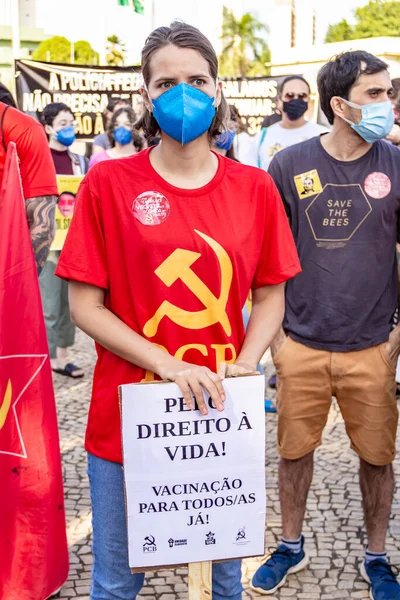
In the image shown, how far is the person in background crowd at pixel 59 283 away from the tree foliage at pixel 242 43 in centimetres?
4096

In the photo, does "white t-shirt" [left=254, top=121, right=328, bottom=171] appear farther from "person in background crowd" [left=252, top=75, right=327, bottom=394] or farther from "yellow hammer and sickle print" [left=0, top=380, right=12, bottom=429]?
"yellow hammer and sickle print" [left=0, top=380, right=12, bottom=429]

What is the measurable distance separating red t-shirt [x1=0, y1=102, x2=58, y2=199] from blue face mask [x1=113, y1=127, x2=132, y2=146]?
3.68 meters

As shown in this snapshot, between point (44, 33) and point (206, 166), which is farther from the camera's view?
point (44, 33)

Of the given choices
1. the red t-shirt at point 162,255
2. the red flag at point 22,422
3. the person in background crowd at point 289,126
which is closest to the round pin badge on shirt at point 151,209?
the red t-shirt at point 162,255

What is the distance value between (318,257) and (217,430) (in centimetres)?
137

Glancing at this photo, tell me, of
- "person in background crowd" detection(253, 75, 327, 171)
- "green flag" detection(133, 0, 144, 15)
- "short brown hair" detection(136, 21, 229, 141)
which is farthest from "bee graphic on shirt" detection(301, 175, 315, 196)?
"green flag" detection(133, 0, 144, 15)

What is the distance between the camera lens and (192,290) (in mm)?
2191

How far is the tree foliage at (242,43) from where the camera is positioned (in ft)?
153

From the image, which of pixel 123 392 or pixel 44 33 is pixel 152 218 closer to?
pixel 123 392

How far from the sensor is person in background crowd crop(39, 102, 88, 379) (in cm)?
673

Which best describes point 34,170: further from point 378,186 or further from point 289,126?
Answer: point 289,126

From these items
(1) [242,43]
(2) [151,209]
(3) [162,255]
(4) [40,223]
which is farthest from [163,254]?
(1) [242,43]

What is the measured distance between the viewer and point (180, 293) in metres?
2.19

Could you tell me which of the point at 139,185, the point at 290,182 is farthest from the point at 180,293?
the point at 290,182
